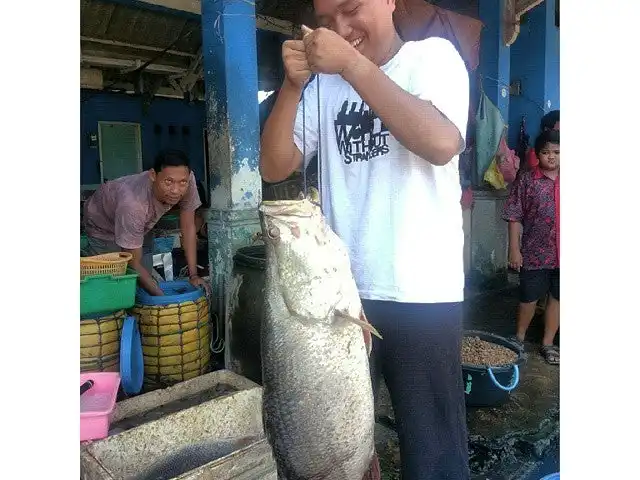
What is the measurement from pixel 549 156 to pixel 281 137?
159 inches

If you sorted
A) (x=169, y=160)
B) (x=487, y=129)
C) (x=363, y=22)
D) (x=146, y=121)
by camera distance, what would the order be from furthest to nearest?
(x=146, y=121) → (x=487, y=129) → (x=169, y=160) → (x=363, y=22)

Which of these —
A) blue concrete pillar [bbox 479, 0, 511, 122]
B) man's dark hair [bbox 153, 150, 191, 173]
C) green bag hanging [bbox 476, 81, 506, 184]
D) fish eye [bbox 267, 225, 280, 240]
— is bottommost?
fish eye [bbox 267, 225, 280, 240]

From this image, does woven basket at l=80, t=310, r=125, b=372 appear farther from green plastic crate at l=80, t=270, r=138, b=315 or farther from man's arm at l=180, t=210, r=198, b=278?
man's arm at l=180, t=210, r=198, b=278

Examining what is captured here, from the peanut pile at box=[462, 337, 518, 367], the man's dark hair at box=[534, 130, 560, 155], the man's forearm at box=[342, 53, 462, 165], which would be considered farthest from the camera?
the man's dark hair at box=[534, 130, 560, 155]

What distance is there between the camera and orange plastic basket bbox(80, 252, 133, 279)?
4.02m

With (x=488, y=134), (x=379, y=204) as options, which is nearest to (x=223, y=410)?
(x=379, y=204)

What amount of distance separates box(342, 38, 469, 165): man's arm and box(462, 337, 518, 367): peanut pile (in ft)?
9.38

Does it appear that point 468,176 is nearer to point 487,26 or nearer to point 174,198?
point 487,26

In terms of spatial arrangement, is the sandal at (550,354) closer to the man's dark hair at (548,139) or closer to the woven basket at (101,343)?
the man's dark hair at (548,139)

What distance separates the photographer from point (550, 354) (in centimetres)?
546

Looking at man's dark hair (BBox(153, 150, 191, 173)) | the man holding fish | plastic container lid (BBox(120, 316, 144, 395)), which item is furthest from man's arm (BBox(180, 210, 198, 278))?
the man holding fish

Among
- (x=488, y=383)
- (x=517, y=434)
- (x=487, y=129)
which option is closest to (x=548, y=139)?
(x=487, y=129)

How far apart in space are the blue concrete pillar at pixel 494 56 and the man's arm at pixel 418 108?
6341 mm

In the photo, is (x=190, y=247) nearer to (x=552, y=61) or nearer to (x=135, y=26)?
(x=135, y=26)
